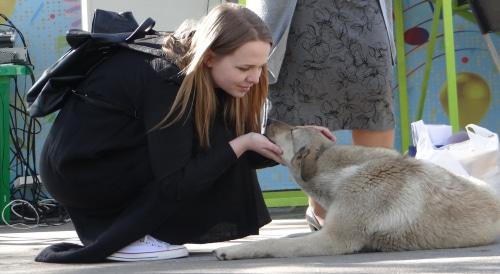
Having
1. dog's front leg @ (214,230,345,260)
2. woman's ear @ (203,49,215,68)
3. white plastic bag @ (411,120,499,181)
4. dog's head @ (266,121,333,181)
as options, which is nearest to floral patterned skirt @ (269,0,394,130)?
white plastic bag @ (411,120,499,181)

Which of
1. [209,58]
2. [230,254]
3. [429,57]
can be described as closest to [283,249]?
[230,254]

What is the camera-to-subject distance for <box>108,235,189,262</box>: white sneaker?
3381mm

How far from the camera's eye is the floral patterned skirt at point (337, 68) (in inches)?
157

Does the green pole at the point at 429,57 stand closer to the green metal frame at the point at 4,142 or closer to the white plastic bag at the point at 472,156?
the white plastic bag at the point at 472,156

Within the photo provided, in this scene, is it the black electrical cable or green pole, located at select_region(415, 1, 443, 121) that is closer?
green pole, located at select_region(415, 1, 443, 121)

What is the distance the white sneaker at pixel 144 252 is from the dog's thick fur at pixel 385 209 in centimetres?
24

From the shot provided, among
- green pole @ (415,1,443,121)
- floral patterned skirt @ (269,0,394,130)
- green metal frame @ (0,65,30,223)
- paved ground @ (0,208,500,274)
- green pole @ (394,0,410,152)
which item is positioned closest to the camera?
paved ground @ (0,208,500,274)

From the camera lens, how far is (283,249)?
10.7ft

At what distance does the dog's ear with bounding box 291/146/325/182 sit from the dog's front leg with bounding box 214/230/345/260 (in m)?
0.28

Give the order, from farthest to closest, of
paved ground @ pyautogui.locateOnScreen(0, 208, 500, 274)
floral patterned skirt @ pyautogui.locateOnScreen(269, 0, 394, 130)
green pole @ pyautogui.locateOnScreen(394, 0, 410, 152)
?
green pole @ pyautogui.locateOnScreen(394, 0, 410, 152) < floral patterned skirt @ pyautogui.locateOnScreen(269, 0, 394, 130) < paved ground @ pyautogui.locateOnScreen(0, 208, 500, 274)

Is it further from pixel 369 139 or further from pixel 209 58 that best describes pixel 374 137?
pixel 209 58

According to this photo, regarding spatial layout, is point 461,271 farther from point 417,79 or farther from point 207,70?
point 417,79

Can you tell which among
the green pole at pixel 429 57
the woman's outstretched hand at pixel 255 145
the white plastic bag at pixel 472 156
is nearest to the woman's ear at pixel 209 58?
the woman's outstretched hand at pixel 255 145

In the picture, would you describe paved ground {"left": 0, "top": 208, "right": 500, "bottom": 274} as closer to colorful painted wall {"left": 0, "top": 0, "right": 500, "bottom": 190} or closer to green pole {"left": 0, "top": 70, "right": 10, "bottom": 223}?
green pole {"left": 0, "top": 70, "right": 10, "bottom": 223}
